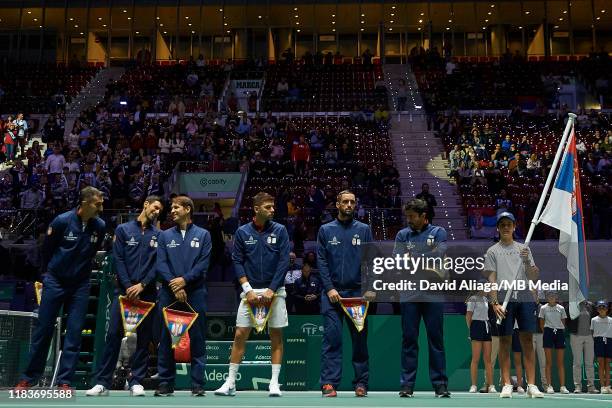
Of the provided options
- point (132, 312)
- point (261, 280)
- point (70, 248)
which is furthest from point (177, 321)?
point (70, 248)

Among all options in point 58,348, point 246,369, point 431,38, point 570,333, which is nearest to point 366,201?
point 570,333

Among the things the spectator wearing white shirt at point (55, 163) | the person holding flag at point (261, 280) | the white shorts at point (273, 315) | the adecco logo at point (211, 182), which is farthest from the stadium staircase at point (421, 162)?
the white shorts at point (273, 315)

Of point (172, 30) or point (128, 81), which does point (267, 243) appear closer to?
point (128, 81)

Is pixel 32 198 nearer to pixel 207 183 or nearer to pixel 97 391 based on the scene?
pixel 207 183

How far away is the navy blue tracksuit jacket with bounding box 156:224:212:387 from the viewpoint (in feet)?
30.3

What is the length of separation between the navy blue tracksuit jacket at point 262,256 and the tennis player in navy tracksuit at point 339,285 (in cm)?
45

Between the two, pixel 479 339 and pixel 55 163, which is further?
pixel 55 163

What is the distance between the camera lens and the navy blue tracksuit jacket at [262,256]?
9.61 meters

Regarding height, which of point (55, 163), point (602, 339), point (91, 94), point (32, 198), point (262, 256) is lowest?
point (602, 339)

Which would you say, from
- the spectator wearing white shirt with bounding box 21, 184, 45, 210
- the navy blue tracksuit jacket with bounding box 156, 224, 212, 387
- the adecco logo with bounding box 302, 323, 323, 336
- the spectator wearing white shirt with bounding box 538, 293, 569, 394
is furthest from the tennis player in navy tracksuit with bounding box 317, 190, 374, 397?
the spectator wearing white shirt with bounding box 21, 184, 45, 210

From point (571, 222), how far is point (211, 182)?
1604 cm

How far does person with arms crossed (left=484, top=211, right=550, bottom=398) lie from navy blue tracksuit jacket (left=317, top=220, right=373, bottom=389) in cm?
148

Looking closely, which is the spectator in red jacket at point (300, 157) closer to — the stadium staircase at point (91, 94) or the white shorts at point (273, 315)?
the stadium staircase at point (91, 94)

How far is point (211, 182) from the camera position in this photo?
25203 millimetres
